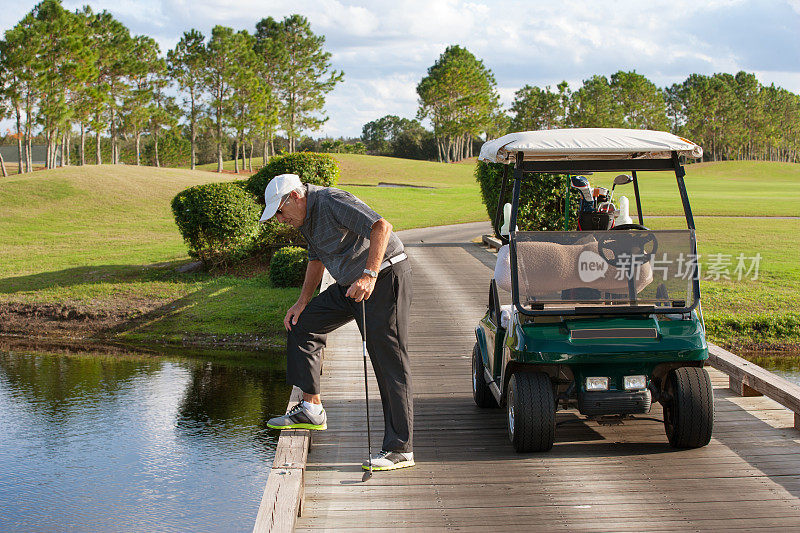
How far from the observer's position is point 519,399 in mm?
5496

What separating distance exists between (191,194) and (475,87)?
89022 mm

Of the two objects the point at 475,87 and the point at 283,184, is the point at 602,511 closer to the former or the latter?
the point at 283,184

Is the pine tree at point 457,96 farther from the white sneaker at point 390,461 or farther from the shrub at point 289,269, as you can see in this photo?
→ the white sneaker at point 390,461

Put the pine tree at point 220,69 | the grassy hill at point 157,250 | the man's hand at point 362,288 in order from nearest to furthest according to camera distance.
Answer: the man's hand at point 362,288 < the grassy hill at point 157,250 < the pine tree at point 220,69

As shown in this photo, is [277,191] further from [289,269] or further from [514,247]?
[289,269]

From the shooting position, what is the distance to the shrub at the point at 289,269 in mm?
18766

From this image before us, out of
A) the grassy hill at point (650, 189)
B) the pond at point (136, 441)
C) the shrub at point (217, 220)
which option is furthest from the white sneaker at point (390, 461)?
the shrub at point (217, 220)

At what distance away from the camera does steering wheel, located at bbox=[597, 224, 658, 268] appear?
232 inches

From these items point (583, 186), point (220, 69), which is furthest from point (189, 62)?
point (583, 186)

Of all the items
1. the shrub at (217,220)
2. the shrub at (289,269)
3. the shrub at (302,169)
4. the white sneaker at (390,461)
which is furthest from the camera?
the shrub at (302,169)

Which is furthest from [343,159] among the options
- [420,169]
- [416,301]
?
[416,301]

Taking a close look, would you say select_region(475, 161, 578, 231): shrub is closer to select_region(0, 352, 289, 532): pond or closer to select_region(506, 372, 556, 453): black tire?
select_region(0, 352, 289, 532): pond

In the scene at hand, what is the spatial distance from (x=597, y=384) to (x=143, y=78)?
74.6 metres

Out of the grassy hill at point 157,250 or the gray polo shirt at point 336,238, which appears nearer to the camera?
the gray polo shirt at point 336,238
